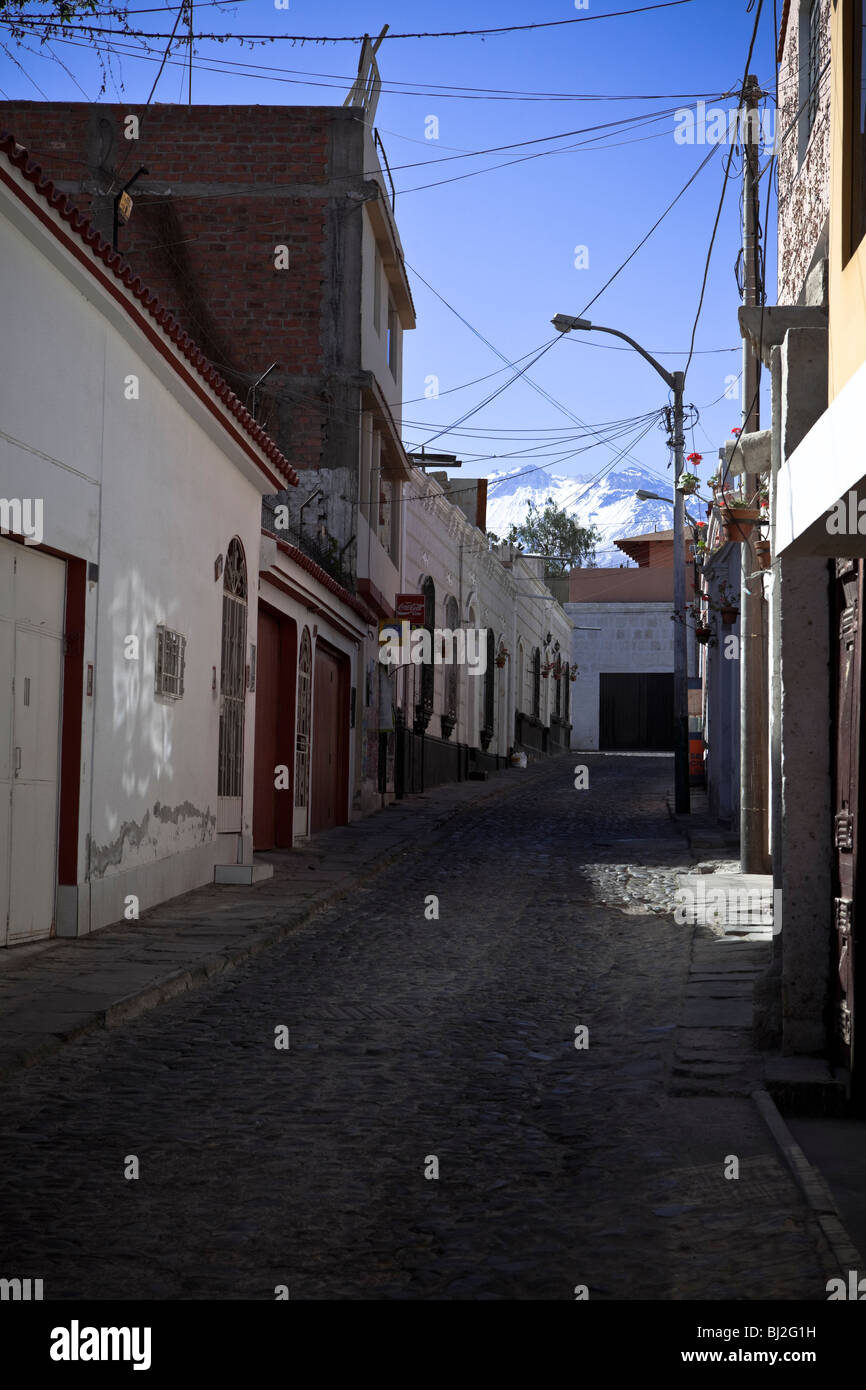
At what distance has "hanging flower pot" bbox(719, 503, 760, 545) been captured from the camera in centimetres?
1191

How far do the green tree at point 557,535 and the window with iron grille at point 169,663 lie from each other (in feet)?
157

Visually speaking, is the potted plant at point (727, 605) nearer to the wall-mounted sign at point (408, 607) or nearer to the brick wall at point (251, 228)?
the brick wall at point (251, 228)

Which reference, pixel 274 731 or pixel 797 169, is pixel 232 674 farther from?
pixel 797 169

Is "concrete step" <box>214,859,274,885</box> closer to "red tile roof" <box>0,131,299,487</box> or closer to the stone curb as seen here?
"red tile roof" <box>0,131,299,487</box>

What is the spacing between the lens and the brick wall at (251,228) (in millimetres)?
20234

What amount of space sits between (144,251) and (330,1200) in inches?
728

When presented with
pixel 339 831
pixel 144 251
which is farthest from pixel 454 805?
pixel 144 251

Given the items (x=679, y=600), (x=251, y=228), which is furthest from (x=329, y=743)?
(x=251, y=228)

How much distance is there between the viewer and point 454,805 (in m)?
22.5

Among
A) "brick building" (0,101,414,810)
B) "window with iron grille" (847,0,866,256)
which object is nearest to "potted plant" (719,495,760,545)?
"window with iron grille" (847,0,866,256)

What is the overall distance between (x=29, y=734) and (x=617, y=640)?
39.2 m

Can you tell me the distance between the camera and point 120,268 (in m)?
9.03

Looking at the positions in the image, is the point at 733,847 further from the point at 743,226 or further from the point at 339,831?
the point at 743,226
